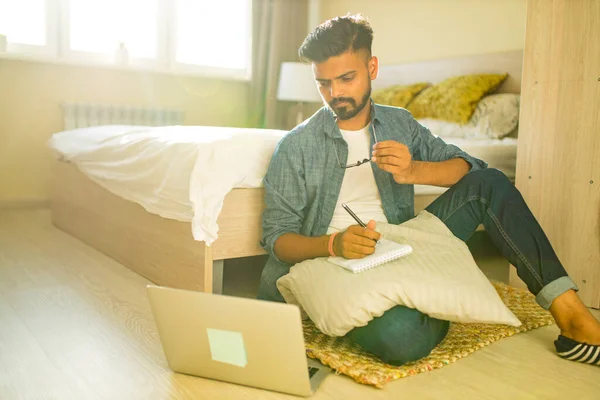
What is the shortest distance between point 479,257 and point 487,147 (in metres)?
0.50

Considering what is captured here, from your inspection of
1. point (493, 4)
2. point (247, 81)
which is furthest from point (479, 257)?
point (247, 81)

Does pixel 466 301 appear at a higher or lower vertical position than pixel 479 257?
higher

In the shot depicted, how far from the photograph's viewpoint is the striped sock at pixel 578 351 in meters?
1.31

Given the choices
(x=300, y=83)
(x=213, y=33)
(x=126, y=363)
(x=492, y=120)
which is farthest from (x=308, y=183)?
(x=213, y=33)

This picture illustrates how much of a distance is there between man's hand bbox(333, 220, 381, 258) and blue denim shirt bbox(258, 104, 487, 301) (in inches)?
8.5

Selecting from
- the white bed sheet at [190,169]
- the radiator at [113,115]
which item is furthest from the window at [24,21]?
the white bed sheet at [190,169]

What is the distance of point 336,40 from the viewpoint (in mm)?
1458

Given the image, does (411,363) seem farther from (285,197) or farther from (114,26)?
(114,26)

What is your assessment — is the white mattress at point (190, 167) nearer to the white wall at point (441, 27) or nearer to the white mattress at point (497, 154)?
the white mattress at point (497, 154)

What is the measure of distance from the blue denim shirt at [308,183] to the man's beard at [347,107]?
43mm

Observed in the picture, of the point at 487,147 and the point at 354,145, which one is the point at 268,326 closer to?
the point at 354,145

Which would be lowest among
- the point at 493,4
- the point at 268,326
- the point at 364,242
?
the point at 268,326

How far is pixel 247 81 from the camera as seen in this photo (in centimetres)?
448

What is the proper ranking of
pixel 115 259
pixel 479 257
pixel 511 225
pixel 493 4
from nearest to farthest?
1. pixel 511 225
2. pixel 115 259
3. pixel 479 257
4. pixel 493 4
